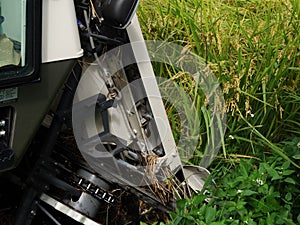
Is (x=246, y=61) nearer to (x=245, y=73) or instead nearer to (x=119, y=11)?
(x=245, y=73)

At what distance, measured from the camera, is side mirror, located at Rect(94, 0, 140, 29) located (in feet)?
8.11

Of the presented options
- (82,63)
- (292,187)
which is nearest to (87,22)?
(82,63)

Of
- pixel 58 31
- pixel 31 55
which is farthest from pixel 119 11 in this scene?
pixel 31 55

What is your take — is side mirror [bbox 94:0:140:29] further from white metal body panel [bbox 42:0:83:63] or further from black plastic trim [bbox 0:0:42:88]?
black plastic trim [bbox 0:0:42:88]

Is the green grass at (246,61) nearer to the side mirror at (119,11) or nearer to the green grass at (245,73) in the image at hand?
the green grass at (245,73)

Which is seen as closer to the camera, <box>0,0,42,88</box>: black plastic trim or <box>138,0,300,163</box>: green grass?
<box>0,0,42,88</box>: black plastic trim

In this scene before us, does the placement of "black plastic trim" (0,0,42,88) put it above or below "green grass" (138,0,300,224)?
above

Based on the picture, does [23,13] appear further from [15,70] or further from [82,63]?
[82,63]

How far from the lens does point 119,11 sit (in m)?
2.48

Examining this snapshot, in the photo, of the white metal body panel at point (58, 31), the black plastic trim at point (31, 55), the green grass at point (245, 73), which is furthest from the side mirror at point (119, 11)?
the green grass at point (245, 73)

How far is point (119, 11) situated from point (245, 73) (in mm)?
1194

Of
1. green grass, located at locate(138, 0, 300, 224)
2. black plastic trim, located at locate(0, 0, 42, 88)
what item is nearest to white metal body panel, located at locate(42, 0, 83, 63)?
black plastic trim, located at locate(0, 0, 42, 88)

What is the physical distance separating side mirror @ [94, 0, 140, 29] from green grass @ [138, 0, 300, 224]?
914 mm

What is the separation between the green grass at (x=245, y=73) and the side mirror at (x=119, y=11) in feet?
3.00
